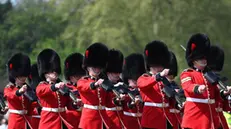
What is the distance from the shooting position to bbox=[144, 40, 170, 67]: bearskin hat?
11.8 meters

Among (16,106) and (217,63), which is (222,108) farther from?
(16,106)

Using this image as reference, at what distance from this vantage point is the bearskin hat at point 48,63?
12.1 metres

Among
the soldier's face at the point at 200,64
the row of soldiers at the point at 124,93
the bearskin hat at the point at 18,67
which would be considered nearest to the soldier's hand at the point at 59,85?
the row of soldiers at the point at 124,93

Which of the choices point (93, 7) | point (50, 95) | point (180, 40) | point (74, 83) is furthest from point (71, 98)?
point (93, 7)

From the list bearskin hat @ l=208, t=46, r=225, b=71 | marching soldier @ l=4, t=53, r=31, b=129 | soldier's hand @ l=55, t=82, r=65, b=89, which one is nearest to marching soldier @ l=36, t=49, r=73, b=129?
soldier's hand @ l=55, t=82, r=65, b=89

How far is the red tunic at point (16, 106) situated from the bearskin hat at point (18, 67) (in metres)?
0.26

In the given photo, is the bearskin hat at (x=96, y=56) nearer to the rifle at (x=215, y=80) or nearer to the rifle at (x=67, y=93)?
the rifle at (x=67, y=93)

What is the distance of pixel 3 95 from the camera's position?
1288cm

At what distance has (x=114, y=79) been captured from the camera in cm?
1245

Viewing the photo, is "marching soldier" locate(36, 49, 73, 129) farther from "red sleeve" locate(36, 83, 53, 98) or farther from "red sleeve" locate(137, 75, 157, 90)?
"red sleeve" locate(137, 75, 157, 90)

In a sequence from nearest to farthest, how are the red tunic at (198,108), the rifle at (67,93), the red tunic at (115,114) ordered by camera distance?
1. the red tunic at (198,108)
2. the rifle at (67,93)
3. the red tunic at (115,114)

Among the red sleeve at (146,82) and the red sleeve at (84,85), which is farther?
the red sleeve at (84,85)

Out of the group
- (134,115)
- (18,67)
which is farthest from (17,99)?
(134,115)

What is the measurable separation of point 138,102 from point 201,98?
1288 millimetres
